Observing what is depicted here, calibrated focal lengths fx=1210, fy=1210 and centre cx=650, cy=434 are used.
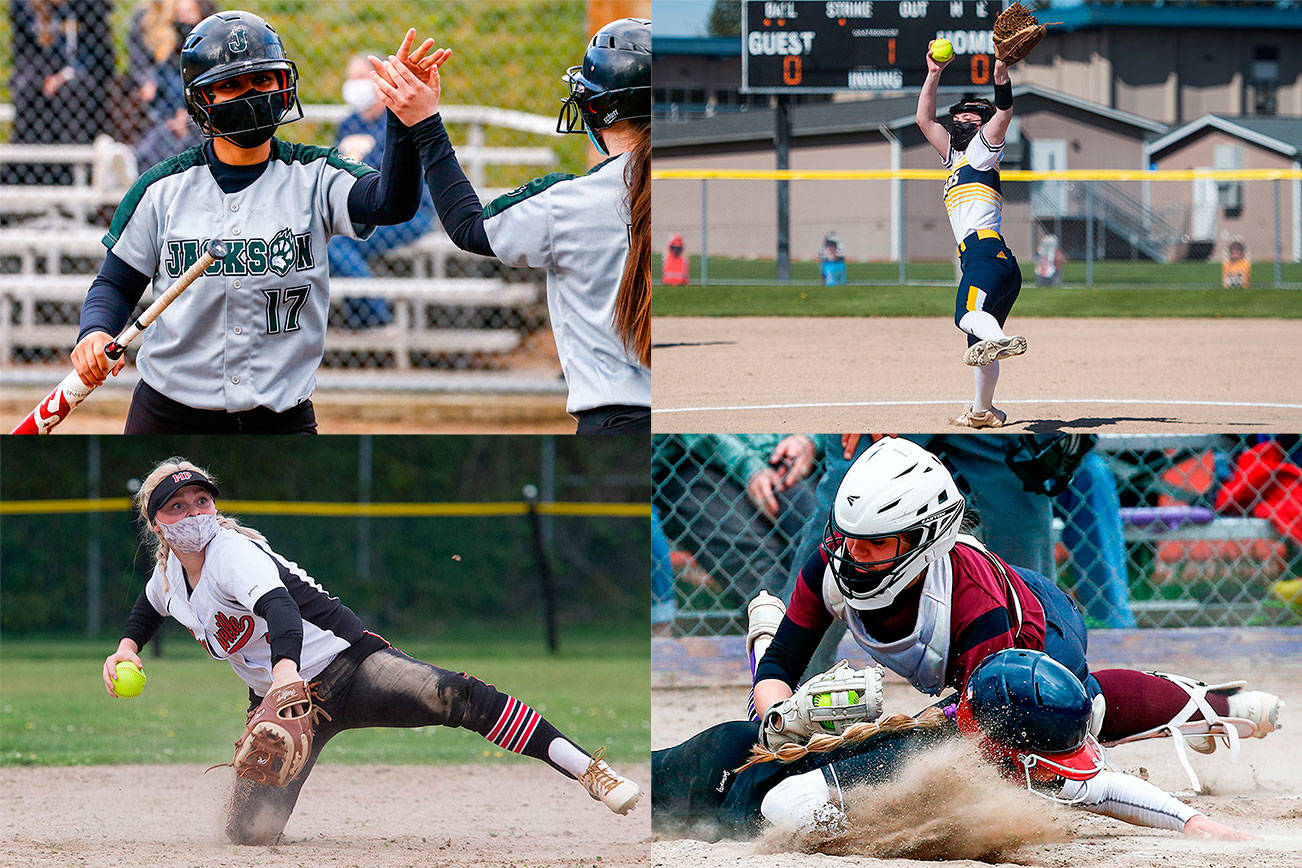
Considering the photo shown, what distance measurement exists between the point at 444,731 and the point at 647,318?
137 inches

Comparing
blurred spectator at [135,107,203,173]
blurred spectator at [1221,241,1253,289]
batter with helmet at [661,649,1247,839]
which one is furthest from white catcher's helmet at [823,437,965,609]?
blurred spectator at [1221,241,1253,289]

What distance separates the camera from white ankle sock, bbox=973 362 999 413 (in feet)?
15.1

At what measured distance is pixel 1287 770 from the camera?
4.64 m

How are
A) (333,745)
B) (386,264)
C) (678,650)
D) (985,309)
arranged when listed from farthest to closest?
(386,264) < (333,745) < (678,650) < (985,309)

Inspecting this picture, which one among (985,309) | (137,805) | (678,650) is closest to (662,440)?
(678,650)

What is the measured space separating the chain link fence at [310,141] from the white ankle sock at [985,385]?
3.62 meters

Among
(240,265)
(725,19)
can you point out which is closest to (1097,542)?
(725,19)

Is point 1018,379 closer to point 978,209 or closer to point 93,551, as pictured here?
point 978,209

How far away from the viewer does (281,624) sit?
12.8ft

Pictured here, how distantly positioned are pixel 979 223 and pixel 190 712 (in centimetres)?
428

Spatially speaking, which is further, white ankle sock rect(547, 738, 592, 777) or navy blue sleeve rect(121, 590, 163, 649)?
navy blue sleeve rect(121, 590, 163, 649)

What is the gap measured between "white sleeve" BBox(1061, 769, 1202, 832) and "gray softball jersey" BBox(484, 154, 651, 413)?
71.2 inches

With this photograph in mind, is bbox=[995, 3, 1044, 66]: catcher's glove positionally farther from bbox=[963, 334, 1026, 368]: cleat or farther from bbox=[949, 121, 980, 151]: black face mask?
bbox=[963, 334, 1026, 368]: cleat

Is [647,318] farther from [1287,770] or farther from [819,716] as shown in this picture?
[1287,770]
